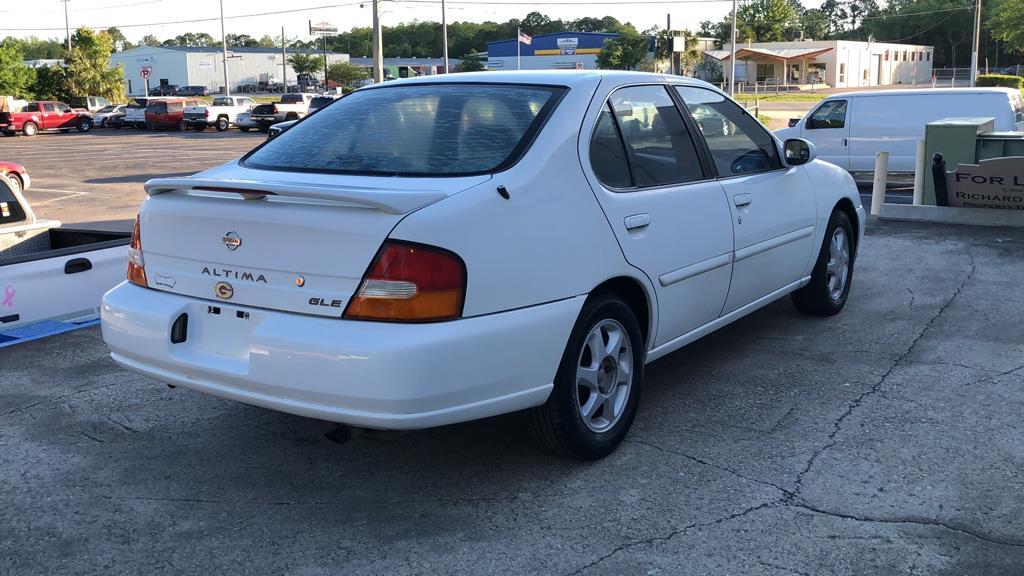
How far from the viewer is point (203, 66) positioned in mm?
111562

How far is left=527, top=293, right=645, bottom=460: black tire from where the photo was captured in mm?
3908

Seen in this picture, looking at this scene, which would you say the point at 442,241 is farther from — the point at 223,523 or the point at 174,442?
the point at 174,442

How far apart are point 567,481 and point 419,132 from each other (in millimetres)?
1617

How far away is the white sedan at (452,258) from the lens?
3416 millimetres

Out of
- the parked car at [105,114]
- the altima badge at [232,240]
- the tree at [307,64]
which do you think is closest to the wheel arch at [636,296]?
the altima badge at [232,240]

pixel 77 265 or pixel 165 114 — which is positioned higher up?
pixel 165 114

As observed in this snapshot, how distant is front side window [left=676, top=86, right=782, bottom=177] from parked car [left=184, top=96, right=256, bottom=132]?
39.4 meters

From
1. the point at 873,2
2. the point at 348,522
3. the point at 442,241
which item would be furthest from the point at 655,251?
the point at 873,2

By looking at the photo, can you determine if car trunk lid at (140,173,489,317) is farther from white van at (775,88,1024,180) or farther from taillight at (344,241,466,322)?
white van at (775,88,1024,180)

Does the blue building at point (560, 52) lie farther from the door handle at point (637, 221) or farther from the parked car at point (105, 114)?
the door handle at point (637, 221)

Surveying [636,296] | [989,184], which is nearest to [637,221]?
[636,296]

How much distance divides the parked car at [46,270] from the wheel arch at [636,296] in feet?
13.5

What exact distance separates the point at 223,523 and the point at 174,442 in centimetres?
101

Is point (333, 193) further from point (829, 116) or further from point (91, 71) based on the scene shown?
point (91, 71)
